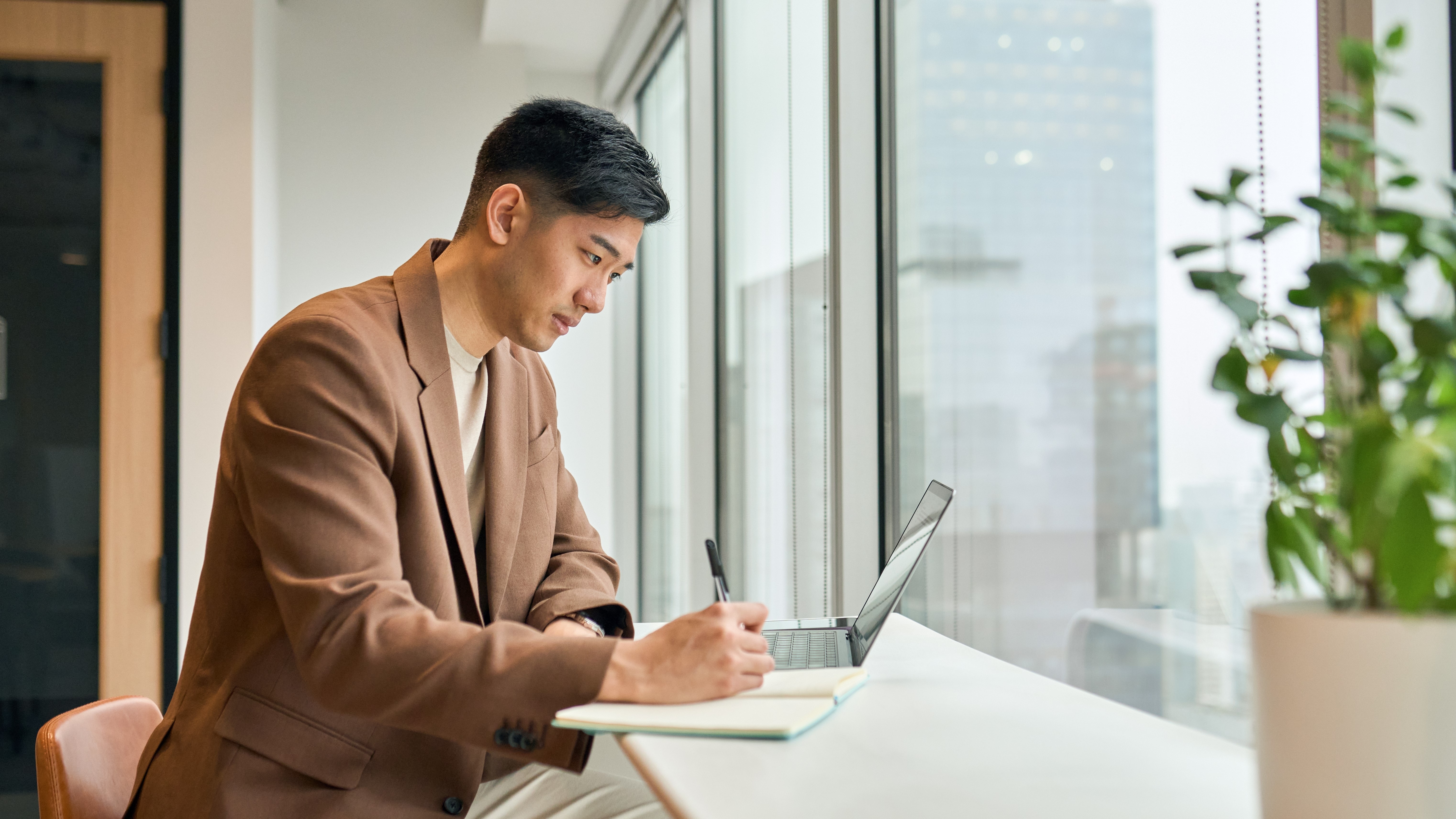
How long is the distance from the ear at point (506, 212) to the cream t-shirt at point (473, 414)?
0.14 metres

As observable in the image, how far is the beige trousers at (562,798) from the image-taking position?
1152 millimetres

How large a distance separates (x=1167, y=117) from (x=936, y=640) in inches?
25.1

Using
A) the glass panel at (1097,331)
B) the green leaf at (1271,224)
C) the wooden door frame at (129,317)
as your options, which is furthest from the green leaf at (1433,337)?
the wooden door frame at (129,317)

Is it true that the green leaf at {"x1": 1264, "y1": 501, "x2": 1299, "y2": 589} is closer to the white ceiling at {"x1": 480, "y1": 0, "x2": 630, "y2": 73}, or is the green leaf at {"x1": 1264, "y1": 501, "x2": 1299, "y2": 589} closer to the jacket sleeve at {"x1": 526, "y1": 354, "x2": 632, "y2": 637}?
the jacket sleeve at {"x1": 526, "y1": 354, "x2": 632, "y2": 637}

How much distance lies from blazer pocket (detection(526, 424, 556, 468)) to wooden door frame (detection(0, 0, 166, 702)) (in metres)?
1.80

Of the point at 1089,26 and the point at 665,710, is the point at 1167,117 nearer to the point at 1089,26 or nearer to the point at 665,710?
the point at 1089,26

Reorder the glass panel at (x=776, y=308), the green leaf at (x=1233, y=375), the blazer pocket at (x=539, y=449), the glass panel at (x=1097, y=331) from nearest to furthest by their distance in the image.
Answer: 1. the green leaf at (x=1233, y=375)
2. the glass panel at (x=1097, y=331)
3. the blazer pocket at (x=539, y=449)
4. the glass panel at (x=776, y=308)

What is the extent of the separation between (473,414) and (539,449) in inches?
3.8

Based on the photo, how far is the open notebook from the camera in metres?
0.79

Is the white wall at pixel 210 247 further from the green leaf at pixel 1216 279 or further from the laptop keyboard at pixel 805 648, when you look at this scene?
the green leaf at pixel 1216 279

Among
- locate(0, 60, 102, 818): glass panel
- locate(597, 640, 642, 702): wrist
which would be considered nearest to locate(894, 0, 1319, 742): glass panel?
locate(597, 640, 642, 702): wrist

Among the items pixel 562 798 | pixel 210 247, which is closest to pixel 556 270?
pixel 562 798

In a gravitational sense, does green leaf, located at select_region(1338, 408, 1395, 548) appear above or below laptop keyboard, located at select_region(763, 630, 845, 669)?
above

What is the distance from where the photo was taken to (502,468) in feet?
4.15
